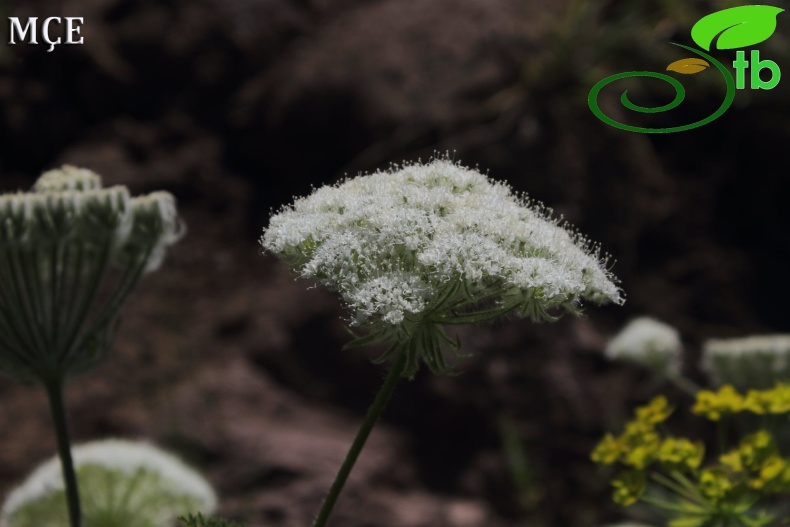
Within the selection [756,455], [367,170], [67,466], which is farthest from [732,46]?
[67,466]

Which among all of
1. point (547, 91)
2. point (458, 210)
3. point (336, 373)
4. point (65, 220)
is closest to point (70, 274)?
point (65, 220)

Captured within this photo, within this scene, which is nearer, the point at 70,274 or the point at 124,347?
the point at 70,274

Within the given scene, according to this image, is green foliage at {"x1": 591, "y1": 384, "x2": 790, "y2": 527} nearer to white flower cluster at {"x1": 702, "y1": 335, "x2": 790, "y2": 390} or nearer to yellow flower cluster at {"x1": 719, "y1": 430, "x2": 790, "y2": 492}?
yellow flower cluster at {"x1": 719, "y1": 430, "x2": 790, "y2": 492}

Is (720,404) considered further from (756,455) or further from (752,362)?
(752,362)

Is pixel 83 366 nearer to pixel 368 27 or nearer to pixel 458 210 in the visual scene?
pixel 458 210

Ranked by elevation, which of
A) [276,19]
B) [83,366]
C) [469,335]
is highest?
[276,19]

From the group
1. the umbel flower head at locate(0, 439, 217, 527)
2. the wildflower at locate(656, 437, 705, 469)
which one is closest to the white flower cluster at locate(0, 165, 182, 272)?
the umbel flower head at locate(0, 439, 217, 527)
